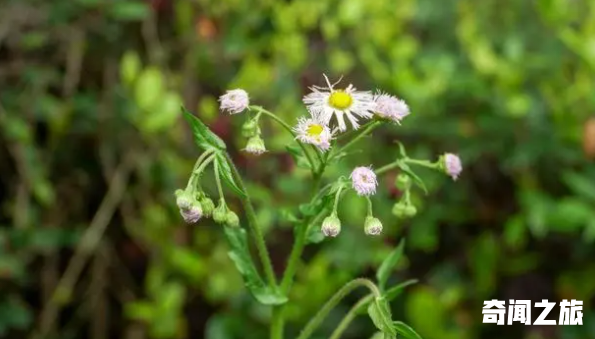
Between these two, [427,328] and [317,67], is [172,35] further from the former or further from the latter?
[427,328]

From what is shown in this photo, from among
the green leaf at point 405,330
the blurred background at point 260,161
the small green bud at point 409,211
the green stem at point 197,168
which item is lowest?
the green leaf at point 405,330

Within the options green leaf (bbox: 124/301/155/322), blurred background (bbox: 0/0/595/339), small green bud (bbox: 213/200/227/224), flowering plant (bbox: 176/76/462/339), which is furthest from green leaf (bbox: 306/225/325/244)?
green leaf (bbox: 124/301/155/322)

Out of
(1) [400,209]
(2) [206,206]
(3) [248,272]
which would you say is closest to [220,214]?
(2) [206,206]

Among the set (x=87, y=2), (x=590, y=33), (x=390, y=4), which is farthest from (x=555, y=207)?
(x=87, y=2)

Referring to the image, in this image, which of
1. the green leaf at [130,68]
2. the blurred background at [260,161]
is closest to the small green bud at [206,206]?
the blurred background at [260,161]

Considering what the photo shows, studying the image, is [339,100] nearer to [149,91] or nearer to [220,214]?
[220,214]

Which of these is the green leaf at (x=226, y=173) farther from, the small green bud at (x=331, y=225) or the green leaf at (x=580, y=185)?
the green leaf at (x=580, y=185)
